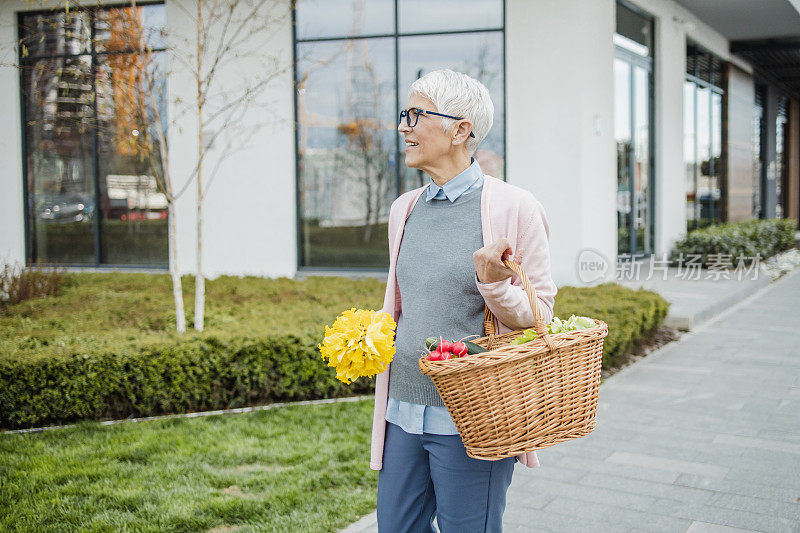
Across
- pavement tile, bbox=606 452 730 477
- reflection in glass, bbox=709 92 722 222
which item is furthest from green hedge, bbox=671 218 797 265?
pavement tile, bbox=606 452 730 477

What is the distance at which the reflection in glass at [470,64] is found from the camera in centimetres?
1106

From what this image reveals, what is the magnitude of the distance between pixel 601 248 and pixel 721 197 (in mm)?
9707

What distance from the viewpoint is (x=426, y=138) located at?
7.68 ft

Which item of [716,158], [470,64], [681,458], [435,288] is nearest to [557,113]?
[470,64]

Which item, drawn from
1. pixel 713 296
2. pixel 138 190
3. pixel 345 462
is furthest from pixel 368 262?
pixel 345 462

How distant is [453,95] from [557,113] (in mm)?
8659

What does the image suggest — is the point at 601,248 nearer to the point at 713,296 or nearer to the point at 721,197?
the point at 713,296

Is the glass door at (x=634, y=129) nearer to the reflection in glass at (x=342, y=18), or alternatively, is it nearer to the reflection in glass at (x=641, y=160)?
the reflection in glass at (x=641, y=160)

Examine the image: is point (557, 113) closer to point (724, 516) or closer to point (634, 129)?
point (634, 129)

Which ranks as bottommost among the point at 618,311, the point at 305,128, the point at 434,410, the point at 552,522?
the point at 552,522

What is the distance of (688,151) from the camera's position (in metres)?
17.3

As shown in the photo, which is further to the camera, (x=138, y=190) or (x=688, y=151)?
(x=688, y=151)

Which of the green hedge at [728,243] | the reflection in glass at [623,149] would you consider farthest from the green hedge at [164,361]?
the green hedge at [728,243]

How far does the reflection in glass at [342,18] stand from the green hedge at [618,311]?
5.09 meters
